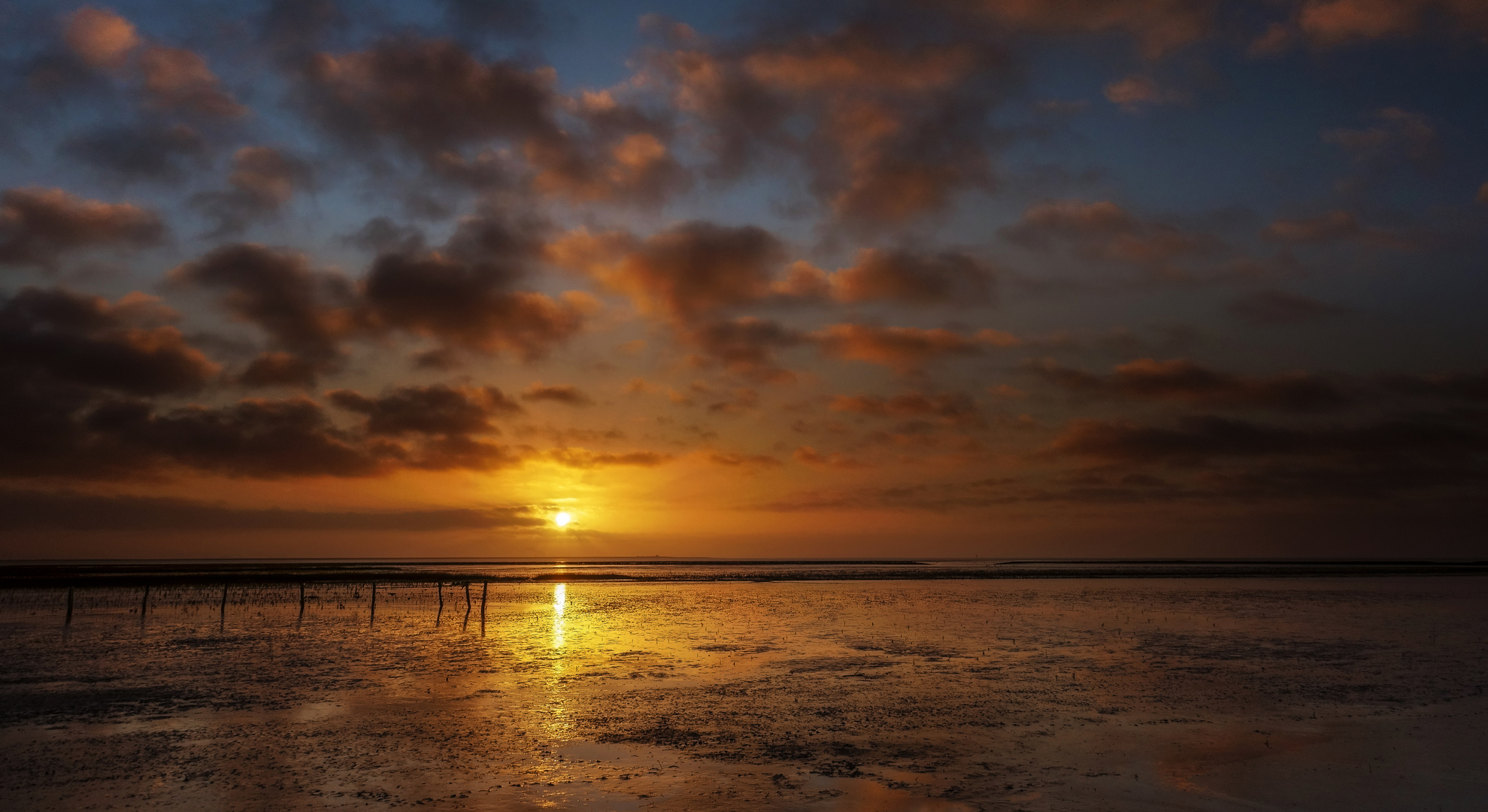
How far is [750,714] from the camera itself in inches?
1030

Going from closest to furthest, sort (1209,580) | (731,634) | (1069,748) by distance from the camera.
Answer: (1069,748), (731,634), (1209,580)

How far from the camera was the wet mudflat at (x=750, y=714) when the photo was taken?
18.0 metres

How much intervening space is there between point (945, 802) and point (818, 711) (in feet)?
32.5

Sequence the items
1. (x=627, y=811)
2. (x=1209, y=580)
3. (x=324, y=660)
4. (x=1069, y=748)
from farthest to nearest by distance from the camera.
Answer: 1. (x=1209, y=580)
2. (x=324, y=660)
3. (x=1069, y=748)
4. (x=627, y=811)

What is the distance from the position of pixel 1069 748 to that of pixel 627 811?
447 inches

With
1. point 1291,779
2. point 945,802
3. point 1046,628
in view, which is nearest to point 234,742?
point 945,802

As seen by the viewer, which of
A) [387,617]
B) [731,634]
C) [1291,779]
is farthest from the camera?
[387,617]

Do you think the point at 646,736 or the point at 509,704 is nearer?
the point at 646,736

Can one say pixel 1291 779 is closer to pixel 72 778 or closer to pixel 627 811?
pixel 627 811

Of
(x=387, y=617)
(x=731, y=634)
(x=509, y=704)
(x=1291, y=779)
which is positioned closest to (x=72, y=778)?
(x=509, y=704)

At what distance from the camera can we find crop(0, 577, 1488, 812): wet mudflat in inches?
708

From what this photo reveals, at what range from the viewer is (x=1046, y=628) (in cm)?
5159

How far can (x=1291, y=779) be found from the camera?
739 inches

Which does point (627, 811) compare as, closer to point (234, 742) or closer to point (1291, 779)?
point (234, 742)
